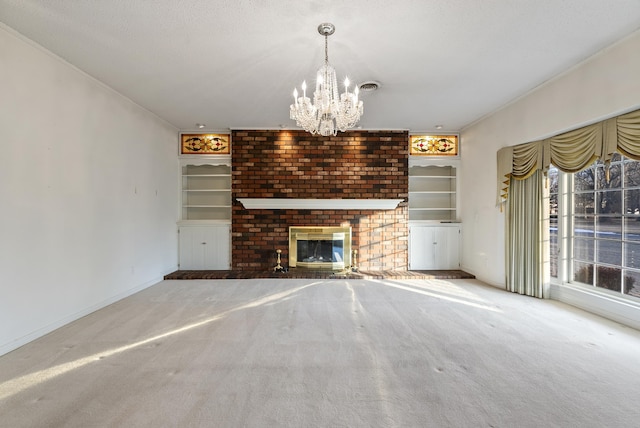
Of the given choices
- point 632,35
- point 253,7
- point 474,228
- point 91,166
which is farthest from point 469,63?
point 91,166

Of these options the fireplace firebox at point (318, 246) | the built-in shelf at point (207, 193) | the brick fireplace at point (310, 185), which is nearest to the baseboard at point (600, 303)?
the brick fireplace at point (310, 185)

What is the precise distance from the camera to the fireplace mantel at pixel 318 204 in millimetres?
5113

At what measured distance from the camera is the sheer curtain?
2.91m

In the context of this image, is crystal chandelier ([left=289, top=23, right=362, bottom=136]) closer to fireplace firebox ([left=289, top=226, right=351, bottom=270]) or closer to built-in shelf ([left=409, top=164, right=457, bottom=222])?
fireplace firebox ([left=289, top=226, right=351, bottom=270])

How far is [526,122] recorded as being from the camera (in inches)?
146

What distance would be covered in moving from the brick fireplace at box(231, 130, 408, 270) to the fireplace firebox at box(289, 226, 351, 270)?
13cm

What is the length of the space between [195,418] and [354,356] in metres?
1.17

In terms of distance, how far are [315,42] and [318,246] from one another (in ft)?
11.2

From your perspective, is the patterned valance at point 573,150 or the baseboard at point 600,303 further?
the baseboard at point 600,303

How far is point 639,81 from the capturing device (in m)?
2.42

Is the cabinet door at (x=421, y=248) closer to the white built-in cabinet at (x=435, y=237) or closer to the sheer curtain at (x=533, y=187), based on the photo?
the white built-in cabinet at (x=435, y=237)

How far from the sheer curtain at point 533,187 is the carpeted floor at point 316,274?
41.7 inches

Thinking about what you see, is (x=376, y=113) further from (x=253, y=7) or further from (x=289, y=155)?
(x=253, y=7)

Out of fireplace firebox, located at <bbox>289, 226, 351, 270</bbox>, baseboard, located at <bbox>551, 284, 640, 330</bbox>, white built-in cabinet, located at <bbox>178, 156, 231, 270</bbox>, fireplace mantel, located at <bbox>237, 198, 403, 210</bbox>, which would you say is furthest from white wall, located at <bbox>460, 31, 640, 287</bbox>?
white built-in cabinet, located at <bbox>178, 156, 231, 270</bbox>
